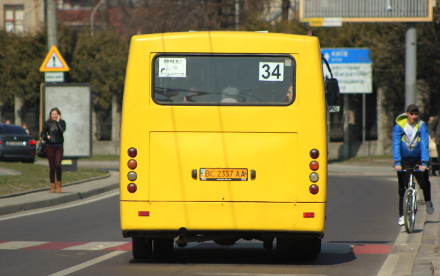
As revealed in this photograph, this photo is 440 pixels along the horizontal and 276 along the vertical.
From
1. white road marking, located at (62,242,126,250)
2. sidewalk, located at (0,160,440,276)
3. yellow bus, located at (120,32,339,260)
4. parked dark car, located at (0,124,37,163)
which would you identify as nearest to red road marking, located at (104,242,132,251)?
white road marking, located at (62,242,126,250)

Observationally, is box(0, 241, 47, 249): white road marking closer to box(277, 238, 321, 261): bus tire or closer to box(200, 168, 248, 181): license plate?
box(200, 168, 248, 181): license plate

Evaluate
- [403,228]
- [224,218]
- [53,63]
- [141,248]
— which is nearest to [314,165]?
[224,218]

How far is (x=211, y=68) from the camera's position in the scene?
8.90m

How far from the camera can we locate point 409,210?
469 inches

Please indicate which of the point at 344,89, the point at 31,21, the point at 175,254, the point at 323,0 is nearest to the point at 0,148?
the point at 323,0

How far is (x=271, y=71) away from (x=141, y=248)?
237cm

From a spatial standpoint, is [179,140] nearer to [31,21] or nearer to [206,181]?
[206,181]

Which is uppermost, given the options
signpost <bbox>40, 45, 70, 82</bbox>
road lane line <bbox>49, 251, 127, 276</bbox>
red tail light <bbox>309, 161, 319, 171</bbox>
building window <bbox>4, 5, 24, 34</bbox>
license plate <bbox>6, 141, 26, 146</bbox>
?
building window <bbox>4, 5, 24, 34</bbox>

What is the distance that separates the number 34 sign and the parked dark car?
22.3m

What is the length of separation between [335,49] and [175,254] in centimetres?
2833

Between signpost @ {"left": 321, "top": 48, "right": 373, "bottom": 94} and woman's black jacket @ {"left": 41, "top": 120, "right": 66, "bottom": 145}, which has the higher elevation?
signpost @ {"left": 321, "top": 48, "right": 373, "bottom": 94}

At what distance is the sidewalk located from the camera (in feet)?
28.4

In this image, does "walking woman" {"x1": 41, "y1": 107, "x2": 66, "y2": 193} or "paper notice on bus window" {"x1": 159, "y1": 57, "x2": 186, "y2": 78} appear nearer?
"paper notice on bus window" {"x1": 159, "y1": 57, "x2": 186, "y2": 78}

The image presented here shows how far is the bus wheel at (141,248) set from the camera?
942cm
